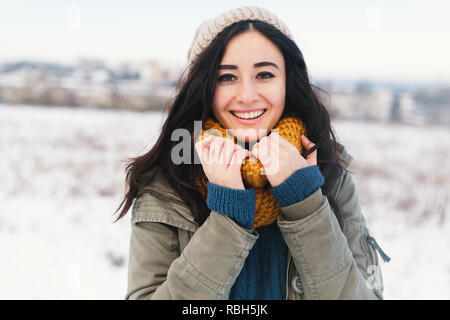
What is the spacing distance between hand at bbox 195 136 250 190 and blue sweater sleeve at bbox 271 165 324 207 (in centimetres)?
15

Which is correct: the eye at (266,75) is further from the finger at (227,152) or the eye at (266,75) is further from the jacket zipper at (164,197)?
the jacket zipper at (164,197)

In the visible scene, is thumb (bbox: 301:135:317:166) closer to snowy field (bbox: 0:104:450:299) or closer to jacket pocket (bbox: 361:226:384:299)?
jacket pocket (bbox: 361:226:384:299)

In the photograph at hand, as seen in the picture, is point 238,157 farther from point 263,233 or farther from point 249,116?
point 263,233

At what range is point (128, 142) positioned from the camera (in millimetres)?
7691

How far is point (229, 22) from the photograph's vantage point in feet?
4.70

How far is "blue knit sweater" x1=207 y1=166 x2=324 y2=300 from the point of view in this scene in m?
1.20

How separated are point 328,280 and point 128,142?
7060mm

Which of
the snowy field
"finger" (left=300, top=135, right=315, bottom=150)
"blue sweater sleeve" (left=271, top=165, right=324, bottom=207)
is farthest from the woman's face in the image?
the snowy field

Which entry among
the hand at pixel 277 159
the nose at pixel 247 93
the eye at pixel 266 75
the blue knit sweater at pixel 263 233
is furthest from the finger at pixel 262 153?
the eye at pixel 266 75

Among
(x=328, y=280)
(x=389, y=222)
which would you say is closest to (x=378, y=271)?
(x=328, y=280)

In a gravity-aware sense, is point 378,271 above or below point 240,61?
below

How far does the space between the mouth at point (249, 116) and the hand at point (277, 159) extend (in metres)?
0.18
